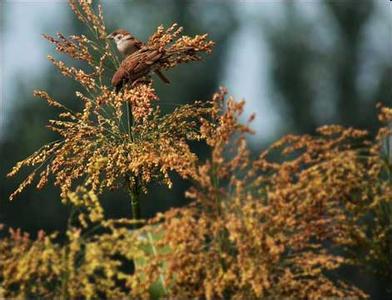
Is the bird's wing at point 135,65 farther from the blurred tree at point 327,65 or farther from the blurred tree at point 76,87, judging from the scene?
the blurred tree at point 327,65

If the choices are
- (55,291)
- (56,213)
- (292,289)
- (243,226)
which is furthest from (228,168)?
(56,213)

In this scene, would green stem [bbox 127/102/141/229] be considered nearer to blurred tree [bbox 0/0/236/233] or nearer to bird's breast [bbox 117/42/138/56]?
bird's breast [bbox 117/42/138/56]

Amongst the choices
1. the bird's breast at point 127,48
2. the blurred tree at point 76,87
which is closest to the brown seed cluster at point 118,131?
the bird's breast at point 127,48

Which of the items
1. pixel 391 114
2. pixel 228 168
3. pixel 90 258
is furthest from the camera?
pixel 391 114

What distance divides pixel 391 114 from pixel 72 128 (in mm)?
2110

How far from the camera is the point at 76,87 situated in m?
9.12

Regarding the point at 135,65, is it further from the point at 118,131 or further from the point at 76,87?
the point at 76,87

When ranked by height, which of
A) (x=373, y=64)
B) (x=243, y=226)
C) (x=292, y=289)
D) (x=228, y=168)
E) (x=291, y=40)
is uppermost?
(x=291, y=40)

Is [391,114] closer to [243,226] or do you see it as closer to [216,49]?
[243,226]

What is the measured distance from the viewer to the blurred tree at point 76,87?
25.3ft

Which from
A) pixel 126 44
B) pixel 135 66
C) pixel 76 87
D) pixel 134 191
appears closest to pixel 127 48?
pixel 126 44

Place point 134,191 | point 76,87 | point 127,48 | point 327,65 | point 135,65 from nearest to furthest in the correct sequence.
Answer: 1. point 134,191
2. point 135,65
3. point 127,48
4. point 76,87
5. point 327,65

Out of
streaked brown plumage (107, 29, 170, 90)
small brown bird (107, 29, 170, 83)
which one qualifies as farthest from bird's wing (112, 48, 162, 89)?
small brown bird (107, 29, 170, 83)

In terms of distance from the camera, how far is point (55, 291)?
13.8 ft
